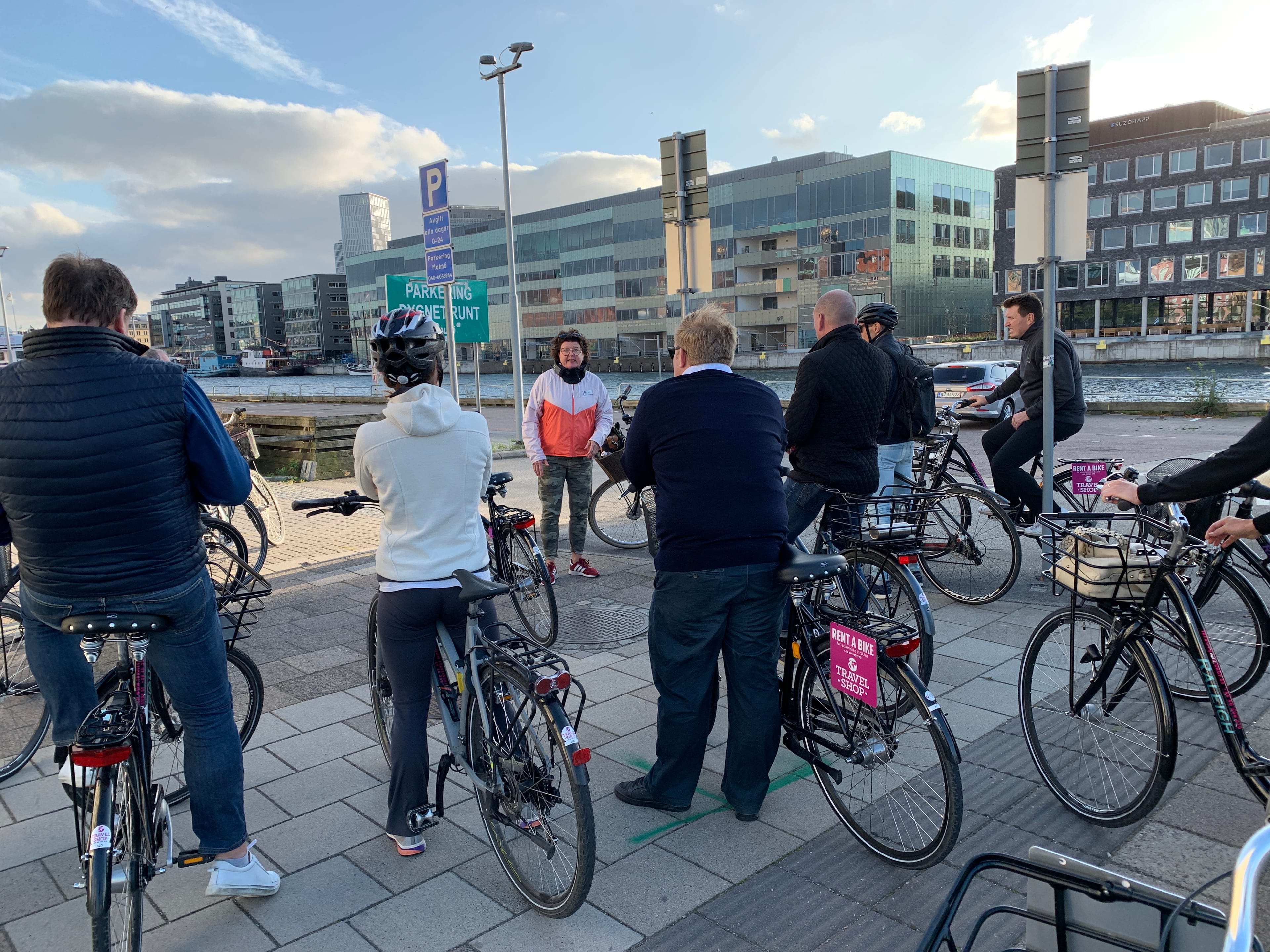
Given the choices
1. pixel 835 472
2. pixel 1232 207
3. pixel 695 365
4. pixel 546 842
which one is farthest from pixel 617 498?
pixel 1232 207

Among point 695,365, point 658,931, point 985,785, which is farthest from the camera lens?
point 985,785

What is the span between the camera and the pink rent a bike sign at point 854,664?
9.46 feet

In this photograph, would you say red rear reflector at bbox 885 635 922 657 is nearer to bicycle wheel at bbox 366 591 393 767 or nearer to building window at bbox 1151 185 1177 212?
bicycle wheel at bbox 366 591 393 767

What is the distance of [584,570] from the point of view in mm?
7176

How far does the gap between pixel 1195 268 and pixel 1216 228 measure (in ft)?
10.3

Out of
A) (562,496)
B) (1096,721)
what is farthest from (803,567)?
(562,496)

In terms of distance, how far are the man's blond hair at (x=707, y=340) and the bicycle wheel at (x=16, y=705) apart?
317 cm

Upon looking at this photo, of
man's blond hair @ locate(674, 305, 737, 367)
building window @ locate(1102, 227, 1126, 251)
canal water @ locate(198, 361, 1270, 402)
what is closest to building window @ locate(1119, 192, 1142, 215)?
building window @ locate(1102, 227, 1126, 251)

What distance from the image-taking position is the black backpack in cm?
580

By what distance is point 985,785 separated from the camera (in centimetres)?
356

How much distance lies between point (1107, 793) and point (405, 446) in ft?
9.48

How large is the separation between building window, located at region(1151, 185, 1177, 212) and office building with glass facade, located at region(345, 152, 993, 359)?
50.1 ft

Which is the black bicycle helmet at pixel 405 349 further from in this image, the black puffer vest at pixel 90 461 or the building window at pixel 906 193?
the building window at pixel 906 193

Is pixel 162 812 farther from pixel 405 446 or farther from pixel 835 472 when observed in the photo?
pixel 835 472
